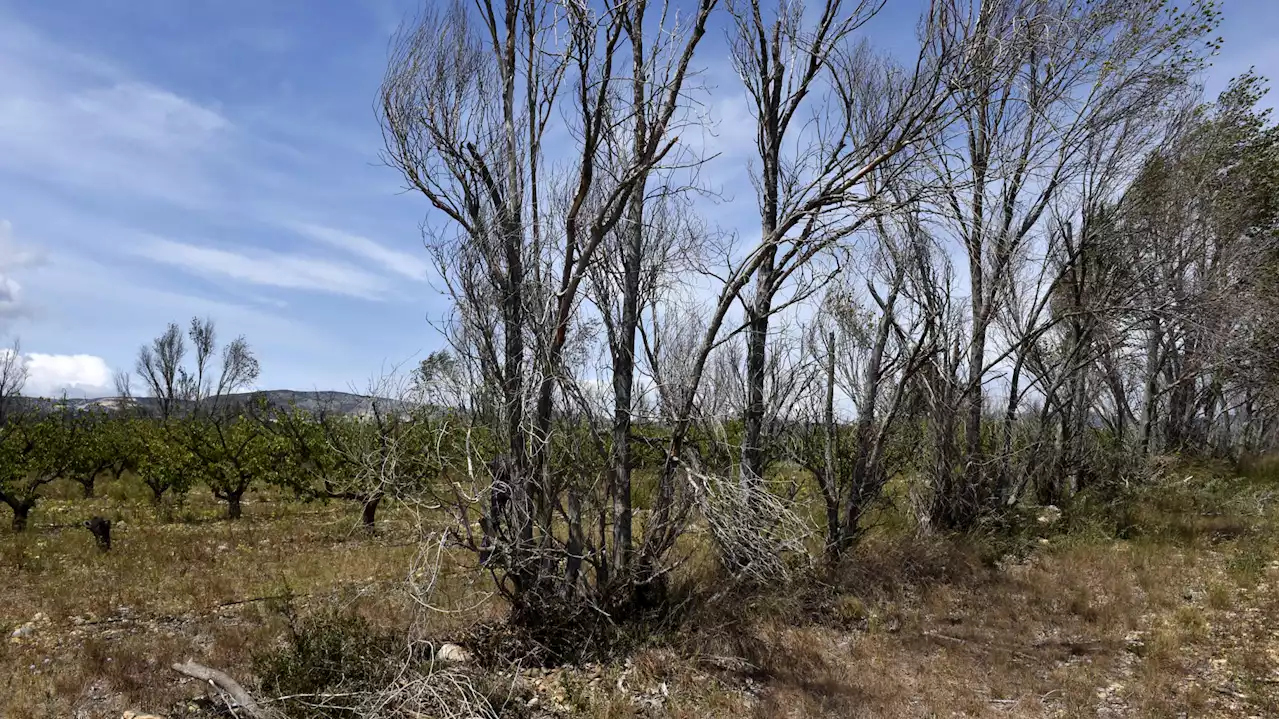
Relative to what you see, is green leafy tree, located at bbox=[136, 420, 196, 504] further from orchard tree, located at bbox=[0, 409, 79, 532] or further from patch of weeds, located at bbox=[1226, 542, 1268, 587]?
patch of weeds, located at bbox=[1226, 542, 1268, 587]

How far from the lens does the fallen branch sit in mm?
4930

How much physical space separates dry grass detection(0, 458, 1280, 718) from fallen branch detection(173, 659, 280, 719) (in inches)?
13.2

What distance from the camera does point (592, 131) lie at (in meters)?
6.16

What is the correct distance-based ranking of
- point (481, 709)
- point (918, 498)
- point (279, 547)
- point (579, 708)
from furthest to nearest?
point (279, 547) < point (918, 498) < point (579, 708) < point (481, 709)

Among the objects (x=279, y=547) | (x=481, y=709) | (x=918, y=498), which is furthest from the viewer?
(x=279, y=547)

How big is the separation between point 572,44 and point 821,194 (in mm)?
2461

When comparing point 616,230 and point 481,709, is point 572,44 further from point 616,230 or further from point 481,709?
point 481,709

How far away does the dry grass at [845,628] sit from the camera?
5637 millimetres

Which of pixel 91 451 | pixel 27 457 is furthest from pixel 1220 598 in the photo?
pixel 91 451

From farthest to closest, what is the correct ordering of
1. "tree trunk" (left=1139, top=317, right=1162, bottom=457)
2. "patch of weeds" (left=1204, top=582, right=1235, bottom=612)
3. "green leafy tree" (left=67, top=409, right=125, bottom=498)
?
"green leafy tree" (left=67, top=409, right=125, bottom=498), "tree trunk" (left=1139, top=317, right=1162, bottom=457), "patch of weeds" (left=1204, top=582, right=1235, bottom=612)

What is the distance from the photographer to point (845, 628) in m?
7.45

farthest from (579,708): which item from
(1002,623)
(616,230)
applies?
(1002,623)

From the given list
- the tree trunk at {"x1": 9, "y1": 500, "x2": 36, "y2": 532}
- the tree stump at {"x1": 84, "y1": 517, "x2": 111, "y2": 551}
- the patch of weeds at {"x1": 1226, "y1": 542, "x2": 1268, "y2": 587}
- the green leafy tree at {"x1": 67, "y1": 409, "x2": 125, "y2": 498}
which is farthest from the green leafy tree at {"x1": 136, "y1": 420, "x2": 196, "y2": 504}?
the patch of weeds at {"x1": 1226, "y1": 542, "x2": 1268, "y2": 587}

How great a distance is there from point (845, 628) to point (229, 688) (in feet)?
18.2
